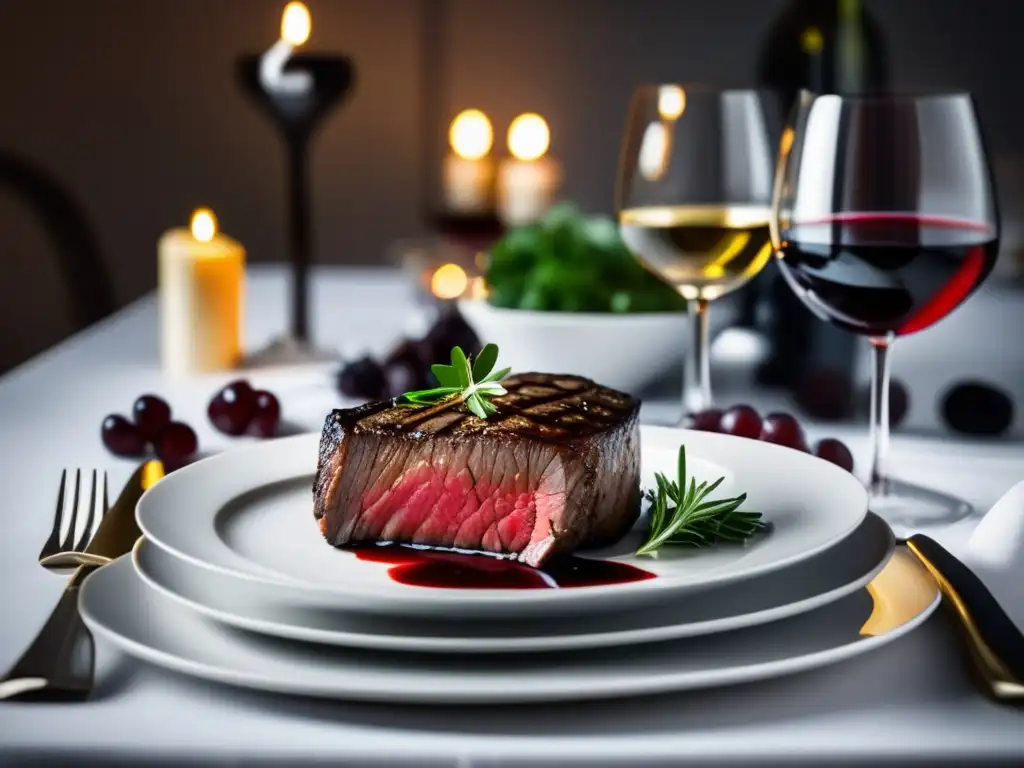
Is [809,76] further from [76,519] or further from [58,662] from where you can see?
[58,662]

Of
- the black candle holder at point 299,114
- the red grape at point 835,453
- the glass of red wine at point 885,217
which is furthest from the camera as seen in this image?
the black candle holder at point 299,114

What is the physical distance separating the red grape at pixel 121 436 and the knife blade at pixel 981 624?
80 cm

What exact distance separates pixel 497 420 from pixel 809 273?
38 cm

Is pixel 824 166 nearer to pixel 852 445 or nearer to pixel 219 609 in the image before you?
pixel 852 445

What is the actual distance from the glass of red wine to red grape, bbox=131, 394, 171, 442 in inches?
25.3

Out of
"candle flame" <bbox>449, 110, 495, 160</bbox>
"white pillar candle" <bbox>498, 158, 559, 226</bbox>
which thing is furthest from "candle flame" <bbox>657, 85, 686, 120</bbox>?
"candle flame" <bbox>449, 110, 495, 160</bbox>

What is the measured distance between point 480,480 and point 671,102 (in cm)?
68

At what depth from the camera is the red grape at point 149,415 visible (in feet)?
4.41

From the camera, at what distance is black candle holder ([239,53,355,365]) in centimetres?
196

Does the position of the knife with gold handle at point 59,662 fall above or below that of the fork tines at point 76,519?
above

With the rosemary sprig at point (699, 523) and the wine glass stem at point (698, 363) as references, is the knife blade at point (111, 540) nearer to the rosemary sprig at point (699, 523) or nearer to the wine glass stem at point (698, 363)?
the rosemary sprig at point (699, 523)

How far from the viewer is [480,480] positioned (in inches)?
35.9

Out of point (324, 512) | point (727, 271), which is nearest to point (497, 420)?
point (324, 512)

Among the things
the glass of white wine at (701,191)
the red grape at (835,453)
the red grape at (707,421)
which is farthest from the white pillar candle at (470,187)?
the red grape at (835,453)
